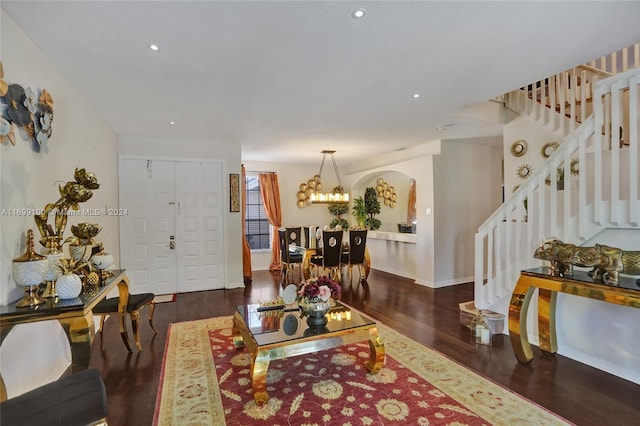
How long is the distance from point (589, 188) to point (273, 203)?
577 centimetres

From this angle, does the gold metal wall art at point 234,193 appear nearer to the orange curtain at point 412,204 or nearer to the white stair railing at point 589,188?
the white stair railing at point 589,188

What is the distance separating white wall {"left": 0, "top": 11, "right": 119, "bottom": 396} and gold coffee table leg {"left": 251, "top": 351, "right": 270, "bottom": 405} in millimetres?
1526

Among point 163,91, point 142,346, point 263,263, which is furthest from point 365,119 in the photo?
point 263,263

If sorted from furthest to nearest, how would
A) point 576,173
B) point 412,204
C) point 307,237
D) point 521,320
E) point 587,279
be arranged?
point 412,204
point 307,237
point 576,173
point 521,320
point 587,279

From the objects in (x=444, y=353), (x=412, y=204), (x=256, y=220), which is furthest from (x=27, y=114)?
(x=412, y=204)

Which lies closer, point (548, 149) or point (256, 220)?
point (548, 149)

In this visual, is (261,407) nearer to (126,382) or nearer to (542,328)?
(126,382)

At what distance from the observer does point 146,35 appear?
2.18 m

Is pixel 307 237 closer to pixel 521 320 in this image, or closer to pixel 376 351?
pixel 376 351

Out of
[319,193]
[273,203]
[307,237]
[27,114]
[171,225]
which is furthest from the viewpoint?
[273,203]

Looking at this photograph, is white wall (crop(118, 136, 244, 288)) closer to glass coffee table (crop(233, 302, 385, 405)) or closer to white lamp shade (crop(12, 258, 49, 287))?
glass coffee table (crop(233, 302, 385, 405))

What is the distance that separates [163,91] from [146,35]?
108 cm

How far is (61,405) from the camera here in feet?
4.37

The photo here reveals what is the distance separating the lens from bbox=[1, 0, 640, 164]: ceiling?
1967 mm
